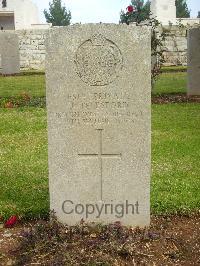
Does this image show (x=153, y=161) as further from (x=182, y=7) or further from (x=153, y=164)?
(x=182, y=7)

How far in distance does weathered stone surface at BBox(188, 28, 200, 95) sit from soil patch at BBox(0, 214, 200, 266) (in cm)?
838

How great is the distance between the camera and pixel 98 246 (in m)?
3.59

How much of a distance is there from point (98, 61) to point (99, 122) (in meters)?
0.46

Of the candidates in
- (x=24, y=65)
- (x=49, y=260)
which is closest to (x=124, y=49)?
(x=49, y=260)

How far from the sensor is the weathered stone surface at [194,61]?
12.1m

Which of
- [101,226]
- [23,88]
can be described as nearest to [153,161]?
[101,226]

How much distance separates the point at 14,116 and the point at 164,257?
265 inches

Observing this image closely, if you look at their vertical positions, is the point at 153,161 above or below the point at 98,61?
below

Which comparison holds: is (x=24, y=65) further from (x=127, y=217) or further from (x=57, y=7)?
(x=57, y=7)

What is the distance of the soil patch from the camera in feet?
11.5

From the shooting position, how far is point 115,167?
3.99m

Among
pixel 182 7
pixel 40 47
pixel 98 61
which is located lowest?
pixel 40 47

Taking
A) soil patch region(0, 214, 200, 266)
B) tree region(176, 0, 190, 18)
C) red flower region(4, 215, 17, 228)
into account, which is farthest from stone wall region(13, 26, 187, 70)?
tree region(176, 0, 190, 18)

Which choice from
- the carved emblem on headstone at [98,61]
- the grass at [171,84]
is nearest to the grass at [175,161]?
the carved emblem on headstone at [98,61]
